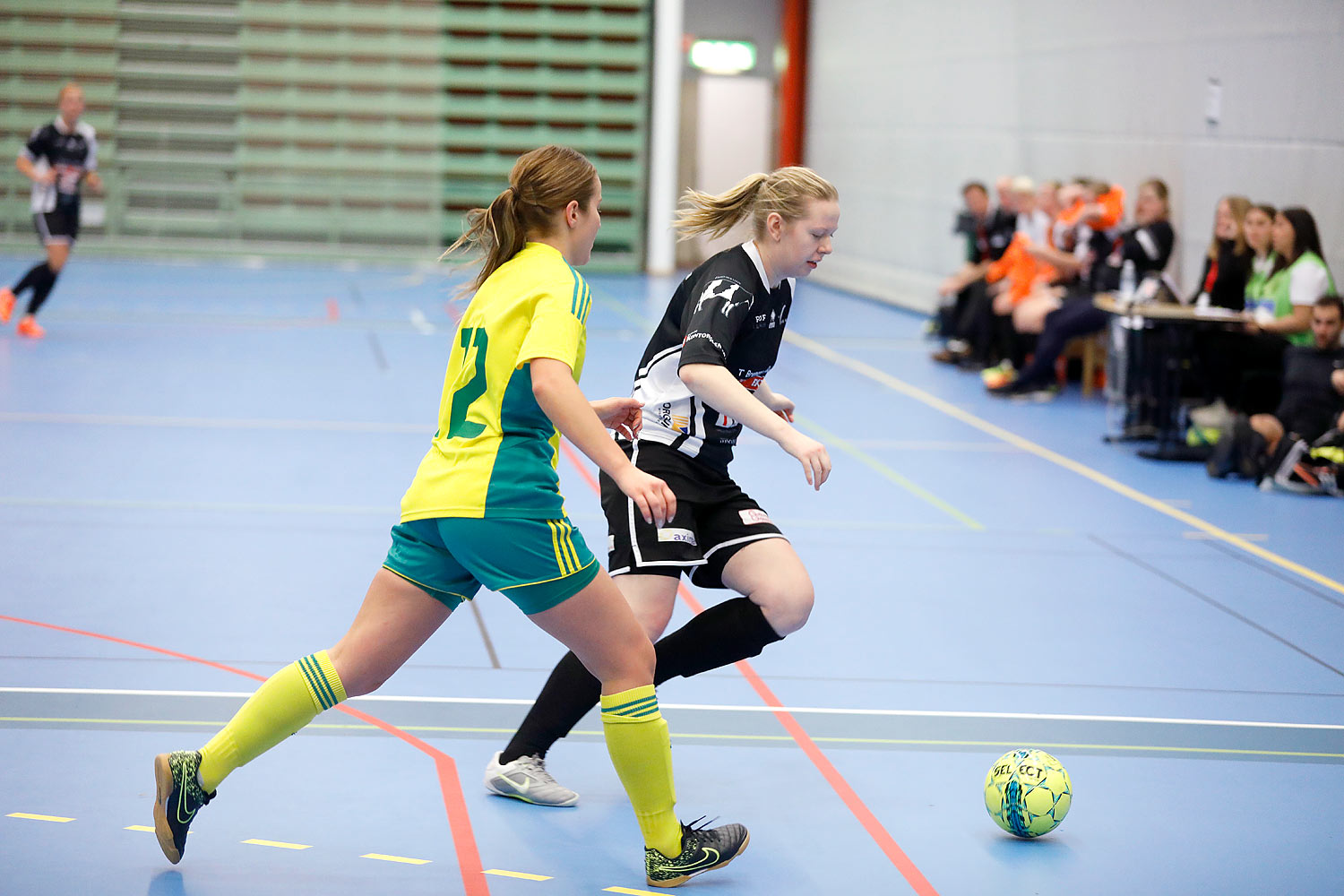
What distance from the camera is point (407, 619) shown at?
2.95 meters

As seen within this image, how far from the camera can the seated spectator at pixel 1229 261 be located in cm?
902

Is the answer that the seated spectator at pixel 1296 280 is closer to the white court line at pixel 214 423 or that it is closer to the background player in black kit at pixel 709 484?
the white court line at pixel 214 423

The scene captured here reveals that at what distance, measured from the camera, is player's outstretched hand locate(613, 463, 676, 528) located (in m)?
2.73

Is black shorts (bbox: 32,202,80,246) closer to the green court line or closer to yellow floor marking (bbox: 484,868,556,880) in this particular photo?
the green court line

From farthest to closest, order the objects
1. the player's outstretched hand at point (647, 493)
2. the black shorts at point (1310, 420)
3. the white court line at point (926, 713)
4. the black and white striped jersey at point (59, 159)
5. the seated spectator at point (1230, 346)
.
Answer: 1. the black and white striped jersey at point (59, 159)
2. the seated spectator at point (1230, 346)
3. the black shorts at point (1310, 420)
4. the white court line at point (926, 713)
5. the player's outstretched hand at point (647, 493)

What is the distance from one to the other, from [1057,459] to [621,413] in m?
5.82

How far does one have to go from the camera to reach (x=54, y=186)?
11.6 metres

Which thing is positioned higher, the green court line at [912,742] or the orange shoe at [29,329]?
the orange shoe at [29,329]

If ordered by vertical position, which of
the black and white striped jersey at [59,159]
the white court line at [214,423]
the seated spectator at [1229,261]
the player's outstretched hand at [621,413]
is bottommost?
the white court line at [214,423]

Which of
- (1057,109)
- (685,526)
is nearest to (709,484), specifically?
(685,526)

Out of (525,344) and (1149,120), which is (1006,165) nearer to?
(1149,120)

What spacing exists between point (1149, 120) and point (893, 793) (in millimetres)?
9344

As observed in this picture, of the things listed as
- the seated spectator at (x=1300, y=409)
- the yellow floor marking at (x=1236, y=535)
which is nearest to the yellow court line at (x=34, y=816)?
the yellow floor marking at (x=1236, y=535)

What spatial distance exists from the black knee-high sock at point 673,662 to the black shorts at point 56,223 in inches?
379
